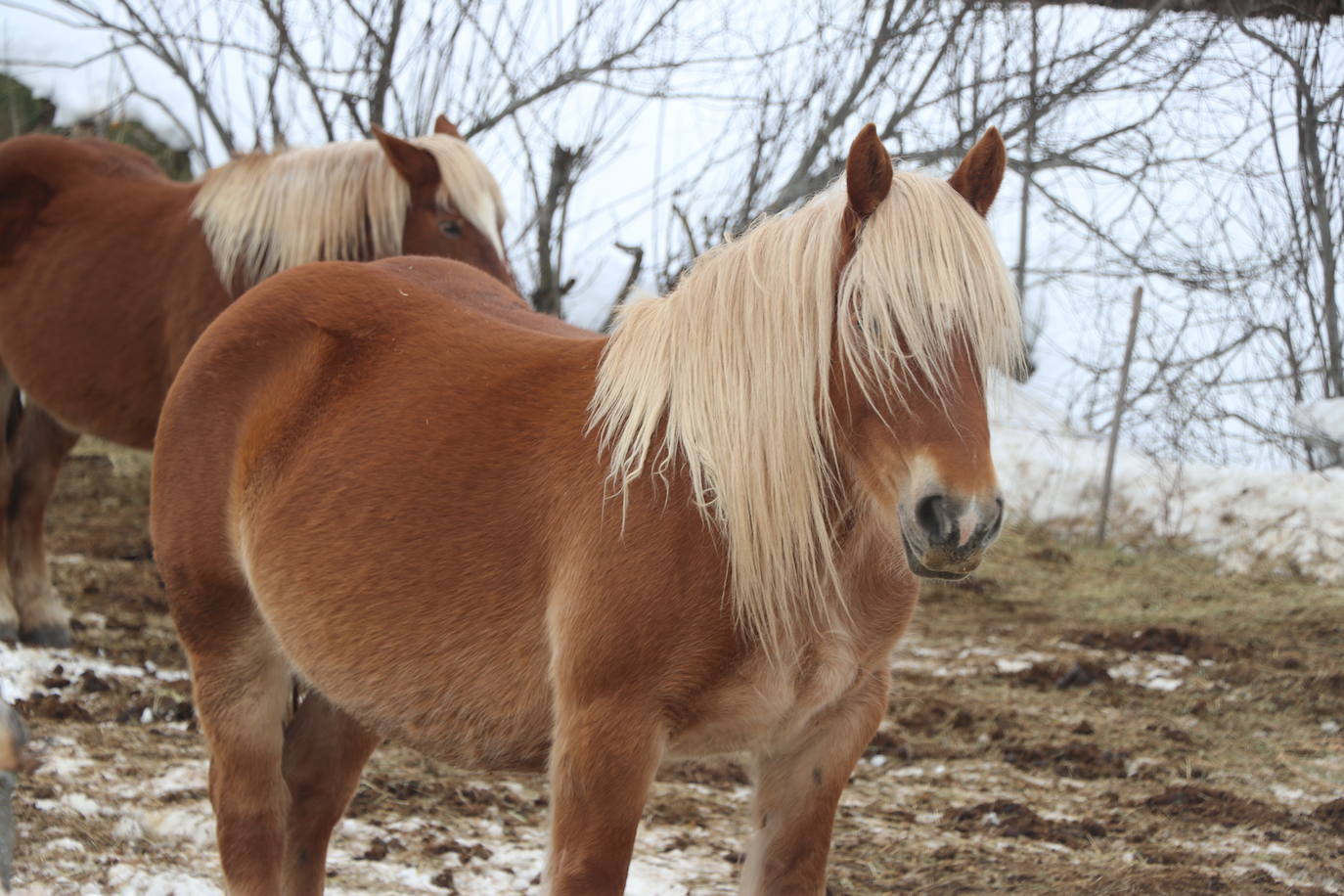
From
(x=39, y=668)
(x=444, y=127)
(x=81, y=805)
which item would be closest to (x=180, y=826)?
(x=81, y=805)

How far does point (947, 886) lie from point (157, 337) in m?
3.34

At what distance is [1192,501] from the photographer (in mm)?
7434

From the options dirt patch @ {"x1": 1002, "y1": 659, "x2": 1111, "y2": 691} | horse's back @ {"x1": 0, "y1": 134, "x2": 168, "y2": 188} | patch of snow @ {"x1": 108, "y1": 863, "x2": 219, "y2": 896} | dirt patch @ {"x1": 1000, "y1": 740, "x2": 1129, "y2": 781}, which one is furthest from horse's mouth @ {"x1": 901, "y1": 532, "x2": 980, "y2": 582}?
horse's back @ {"x1": 0, "y1": 134, "x2": 168, "y2": 188}

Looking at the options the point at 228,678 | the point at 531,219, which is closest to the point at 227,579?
the point at 228,678

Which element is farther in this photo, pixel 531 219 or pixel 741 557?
pixel 531 219

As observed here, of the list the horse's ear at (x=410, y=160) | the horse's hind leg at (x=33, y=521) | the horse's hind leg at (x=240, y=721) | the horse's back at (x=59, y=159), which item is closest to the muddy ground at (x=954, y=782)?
the horse's hind leg at (x=33, y=521)

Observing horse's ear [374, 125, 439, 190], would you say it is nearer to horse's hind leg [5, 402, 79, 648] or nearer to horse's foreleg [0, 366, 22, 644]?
horse's hind leg [5, 402, 79, 648]

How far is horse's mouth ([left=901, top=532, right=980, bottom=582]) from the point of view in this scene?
181 centimetres

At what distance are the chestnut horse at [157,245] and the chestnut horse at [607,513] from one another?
190 centimetres

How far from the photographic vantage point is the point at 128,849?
10.1 ft

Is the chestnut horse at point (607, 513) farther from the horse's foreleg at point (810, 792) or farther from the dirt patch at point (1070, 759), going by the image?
the dirt patch at point (1070, 759)

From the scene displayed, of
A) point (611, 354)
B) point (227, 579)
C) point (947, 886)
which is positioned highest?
point (611, 354)

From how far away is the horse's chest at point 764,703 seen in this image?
6.59 ft

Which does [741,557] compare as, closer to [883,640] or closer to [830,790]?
[883,640]
